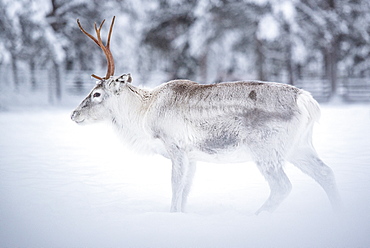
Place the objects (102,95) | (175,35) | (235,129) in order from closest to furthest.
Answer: (235,129) → (102,95) → (175,35)

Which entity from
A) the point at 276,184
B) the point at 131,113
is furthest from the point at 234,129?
the point at 131,113

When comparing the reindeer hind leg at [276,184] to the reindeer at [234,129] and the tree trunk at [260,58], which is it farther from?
the tree trunk at [260,58]

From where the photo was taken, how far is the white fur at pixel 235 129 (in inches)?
146

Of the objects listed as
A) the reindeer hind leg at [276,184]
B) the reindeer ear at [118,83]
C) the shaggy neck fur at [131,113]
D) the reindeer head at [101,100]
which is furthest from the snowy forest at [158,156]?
the reindeer ear at [118,83]

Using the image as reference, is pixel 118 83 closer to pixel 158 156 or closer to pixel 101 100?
pixel 101 100

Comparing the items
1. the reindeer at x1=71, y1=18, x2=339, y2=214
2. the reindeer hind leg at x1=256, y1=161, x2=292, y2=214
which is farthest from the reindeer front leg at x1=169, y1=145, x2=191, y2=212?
the reindeer hind leg at x1=256, y1=161, x2=292, y2=214

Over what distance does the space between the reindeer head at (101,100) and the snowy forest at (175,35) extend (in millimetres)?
13289

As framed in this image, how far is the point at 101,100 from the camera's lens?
457cm

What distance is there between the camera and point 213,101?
12.9 feet

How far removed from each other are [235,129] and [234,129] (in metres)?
0.01

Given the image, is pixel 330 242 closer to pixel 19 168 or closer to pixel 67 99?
pixel 19 168

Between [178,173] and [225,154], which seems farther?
[178,173]

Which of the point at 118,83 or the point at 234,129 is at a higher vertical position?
the point at 118,83

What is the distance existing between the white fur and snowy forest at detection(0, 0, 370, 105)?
14194 millimetres
